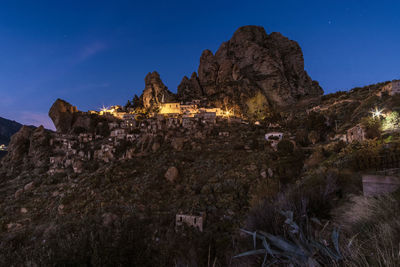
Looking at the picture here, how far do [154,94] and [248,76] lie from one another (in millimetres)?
35912

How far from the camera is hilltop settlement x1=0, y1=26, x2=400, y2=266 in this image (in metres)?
6.17

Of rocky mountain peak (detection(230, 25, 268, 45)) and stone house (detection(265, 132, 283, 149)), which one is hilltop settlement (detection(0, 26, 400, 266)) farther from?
rocky mountain peak (detection(230, 25, 268, 45))

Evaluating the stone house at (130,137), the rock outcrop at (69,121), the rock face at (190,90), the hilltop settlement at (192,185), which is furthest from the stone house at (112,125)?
the rock face at (190,90)

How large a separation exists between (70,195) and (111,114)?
Result: 36320mm

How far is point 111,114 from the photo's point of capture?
184ft

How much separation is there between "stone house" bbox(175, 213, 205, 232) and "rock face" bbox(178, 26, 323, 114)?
48.8 m

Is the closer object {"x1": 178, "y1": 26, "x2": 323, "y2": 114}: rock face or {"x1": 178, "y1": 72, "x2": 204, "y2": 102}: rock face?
{"x1": 178, "y1": 26, "x2": 323, "y2": 114}: rock face

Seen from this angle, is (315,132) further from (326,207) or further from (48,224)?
(48,224)

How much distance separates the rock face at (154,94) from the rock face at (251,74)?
599 cm

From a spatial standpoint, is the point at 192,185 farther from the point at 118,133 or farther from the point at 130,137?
the point at 118,133

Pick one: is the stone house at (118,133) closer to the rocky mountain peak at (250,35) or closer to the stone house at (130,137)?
the stone house at (130,137)

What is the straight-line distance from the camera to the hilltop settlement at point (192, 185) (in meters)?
6.17

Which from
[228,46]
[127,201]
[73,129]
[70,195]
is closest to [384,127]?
[127,201]

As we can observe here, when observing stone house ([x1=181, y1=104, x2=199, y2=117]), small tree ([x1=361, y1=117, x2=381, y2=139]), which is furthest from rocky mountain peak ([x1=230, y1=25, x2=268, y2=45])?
small tree ([x1=361, y1=117, x2=381, y2=139])
